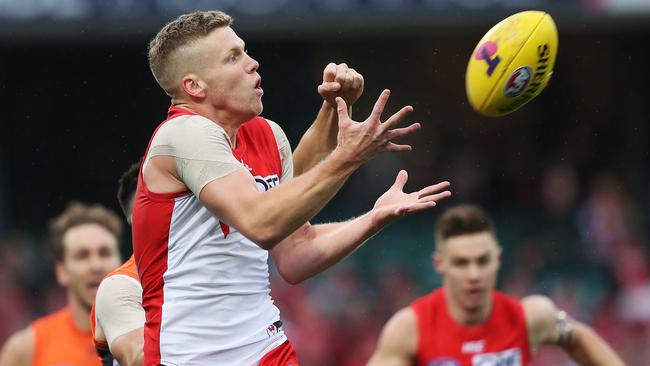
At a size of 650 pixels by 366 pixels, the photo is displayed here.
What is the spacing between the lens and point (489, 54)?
5426 mm

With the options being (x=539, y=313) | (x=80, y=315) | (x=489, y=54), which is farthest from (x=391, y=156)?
(x=489, y=54)

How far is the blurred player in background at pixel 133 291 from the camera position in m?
5.06

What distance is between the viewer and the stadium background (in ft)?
41.7

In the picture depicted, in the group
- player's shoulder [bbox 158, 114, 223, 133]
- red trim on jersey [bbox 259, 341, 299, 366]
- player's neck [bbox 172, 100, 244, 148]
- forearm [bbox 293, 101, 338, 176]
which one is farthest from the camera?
forearm [bbox 293, 101, 338, 176]

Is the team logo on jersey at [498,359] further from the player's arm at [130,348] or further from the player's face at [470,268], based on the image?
the player's arm at [130,348]

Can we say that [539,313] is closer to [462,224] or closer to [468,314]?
[468,314]

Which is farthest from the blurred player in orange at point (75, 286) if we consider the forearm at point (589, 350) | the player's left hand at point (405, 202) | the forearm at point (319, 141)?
the forearm at point (589, 350)

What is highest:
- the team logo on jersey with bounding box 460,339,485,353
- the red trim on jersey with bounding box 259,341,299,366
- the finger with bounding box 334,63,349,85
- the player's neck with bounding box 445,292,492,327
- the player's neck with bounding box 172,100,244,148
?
the finger with bounding box 334,63,349,85

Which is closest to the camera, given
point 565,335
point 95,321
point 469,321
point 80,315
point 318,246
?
point 318,246

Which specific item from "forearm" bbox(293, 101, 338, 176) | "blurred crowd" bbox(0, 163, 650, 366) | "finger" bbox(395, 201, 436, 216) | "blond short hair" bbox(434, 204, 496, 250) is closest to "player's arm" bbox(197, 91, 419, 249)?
"finger" bbox(395, 201, 436, 216)

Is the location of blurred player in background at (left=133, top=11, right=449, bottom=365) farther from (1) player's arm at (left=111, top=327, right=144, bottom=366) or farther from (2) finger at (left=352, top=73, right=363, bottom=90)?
(2) finger at (left=352, top=73, right=363, bottom=90)

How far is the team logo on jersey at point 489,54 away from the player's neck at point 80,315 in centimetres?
279

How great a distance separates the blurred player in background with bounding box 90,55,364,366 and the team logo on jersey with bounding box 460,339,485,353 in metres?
2.34

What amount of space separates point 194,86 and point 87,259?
90.3 inches
